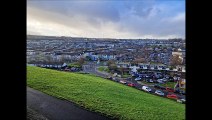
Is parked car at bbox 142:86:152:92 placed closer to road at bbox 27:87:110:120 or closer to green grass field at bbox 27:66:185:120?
green grass field at bbox 27:66:185:120

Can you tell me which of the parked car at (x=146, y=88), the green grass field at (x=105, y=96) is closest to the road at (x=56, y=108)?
the green grass field at (x=105, y=96)

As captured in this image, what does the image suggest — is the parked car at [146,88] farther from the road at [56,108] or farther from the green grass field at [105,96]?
the road at [56,108]

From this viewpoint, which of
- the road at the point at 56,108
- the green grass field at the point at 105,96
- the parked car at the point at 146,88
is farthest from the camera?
the green grass field at the point at 105,96

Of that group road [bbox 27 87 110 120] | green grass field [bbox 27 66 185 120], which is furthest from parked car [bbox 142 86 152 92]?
road [bbox 27 87 110 120]

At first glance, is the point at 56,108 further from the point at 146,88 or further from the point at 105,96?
the point at 146,88

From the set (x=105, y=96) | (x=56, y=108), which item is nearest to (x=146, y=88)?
(x=105, y=96)
